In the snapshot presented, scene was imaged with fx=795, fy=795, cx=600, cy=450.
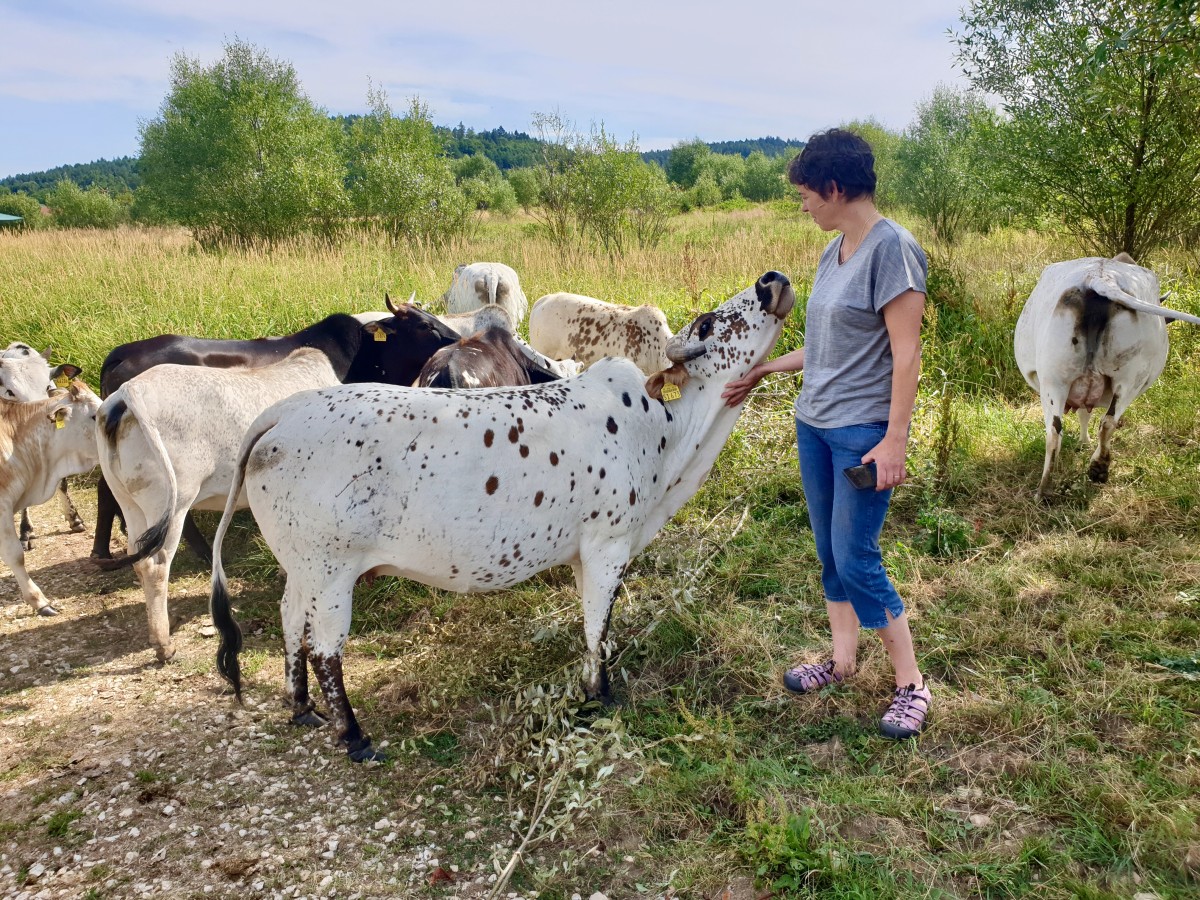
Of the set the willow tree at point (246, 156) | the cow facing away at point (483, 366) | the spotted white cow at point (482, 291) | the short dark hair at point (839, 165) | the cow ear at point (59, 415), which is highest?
the willow tree at point (246, 156)

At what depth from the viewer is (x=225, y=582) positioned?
360cm

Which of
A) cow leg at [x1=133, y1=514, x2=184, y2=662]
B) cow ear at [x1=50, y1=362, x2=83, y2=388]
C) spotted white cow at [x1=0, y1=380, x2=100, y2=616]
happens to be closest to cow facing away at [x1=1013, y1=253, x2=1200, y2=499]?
cow leg at [x1=133, y1=514, x2=184, y2=662]

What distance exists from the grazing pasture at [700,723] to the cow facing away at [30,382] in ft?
1.97

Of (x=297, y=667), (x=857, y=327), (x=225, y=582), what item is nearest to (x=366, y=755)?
(x=297, y=667)

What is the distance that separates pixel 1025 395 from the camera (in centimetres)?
771

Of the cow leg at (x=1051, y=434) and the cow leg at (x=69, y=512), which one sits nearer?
the cow leg at (x=1051, y=434)

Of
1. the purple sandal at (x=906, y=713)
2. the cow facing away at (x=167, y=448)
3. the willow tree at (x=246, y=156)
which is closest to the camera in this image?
the purple sandal at (x=906, y=713)

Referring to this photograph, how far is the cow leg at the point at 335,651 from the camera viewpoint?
3297mm

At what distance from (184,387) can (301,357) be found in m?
0.92

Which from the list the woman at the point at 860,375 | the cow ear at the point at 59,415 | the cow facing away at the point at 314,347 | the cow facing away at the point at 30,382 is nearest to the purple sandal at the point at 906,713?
the woman at the point at 860,375

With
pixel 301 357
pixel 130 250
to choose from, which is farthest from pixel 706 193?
pixel 301 357

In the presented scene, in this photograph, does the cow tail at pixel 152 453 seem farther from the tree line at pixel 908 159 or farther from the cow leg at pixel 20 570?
the tree line at pixel 908 159

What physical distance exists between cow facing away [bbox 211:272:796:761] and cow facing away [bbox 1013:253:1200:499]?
110 inches

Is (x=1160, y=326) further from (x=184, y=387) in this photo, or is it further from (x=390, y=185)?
(x=390, y=185)
